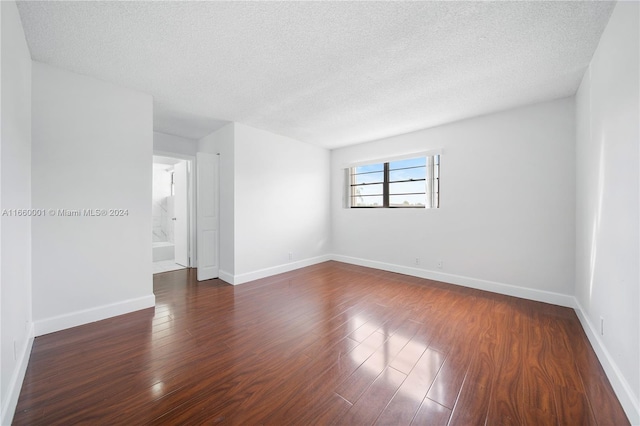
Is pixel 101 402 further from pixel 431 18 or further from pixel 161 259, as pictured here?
pixel 161 259

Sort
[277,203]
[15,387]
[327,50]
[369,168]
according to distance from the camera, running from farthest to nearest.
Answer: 1. [369,168]
2. [277,203]
3. [327,50]
4. [15,387]

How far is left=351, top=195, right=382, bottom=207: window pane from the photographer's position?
468 cm

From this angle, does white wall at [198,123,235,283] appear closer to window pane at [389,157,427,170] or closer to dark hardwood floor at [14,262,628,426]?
dark hardwood floor at [14,262,628,426]

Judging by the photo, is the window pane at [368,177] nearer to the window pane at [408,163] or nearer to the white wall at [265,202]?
the window pane at [408,163]

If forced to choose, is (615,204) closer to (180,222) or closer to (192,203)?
(192,203)

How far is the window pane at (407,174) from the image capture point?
4059 millimetres

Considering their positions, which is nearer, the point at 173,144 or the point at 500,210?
the point at 500,210

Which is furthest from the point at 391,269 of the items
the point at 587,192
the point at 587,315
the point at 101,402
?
the point at 101,402

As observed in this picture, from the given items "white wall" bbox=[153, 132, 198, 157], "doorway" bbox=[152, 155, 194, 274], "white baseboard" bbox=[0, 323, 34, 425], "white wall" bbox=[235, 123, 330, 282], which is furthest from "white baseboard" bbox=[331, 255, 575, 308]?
"white baseboard" bbox=[0, 323, 34, 425]

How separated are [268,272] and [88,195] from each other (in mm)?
2514

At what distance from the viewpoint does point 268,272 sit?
404 cm

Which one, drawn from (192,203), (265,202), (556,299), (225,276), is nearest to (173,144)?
(192,203)

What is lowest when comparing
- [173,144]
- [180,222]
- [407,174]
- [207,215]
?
[180,222]

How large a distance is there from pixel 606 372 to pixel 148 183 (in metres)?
4.41
